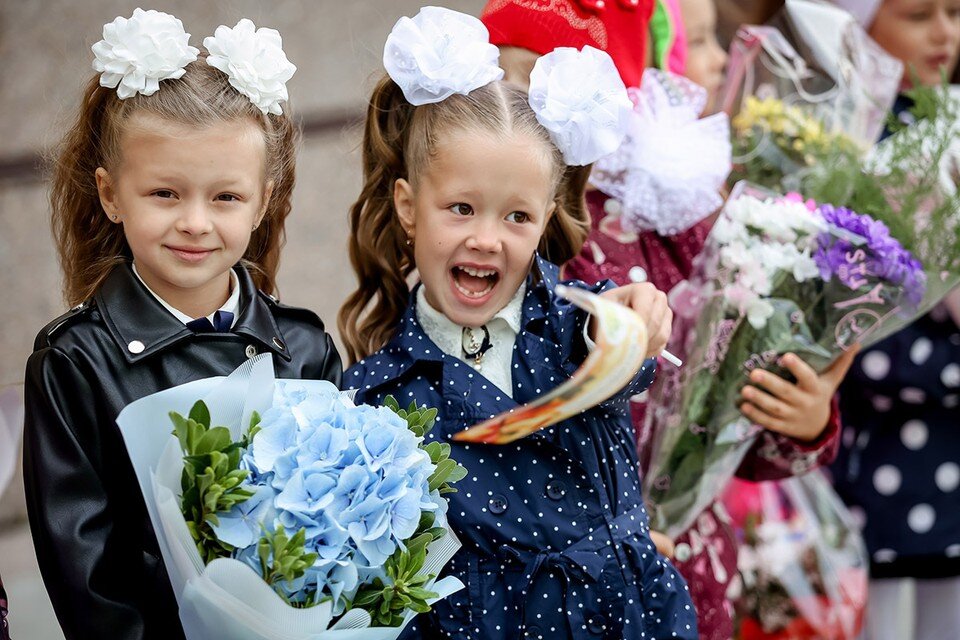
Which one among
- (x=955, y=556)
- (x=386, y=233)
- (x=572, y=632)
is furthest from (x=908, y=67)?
(x=572, y=632)

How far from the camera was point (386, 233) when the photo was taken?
8.00ft

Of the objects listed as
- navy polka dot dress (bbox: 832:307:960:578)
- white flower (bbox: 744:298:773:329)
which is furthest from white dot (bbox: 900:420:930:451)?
white flower (bbox: 744:298:773:329)

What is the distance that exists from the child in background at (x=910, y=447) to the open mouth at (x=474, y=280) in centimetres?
153

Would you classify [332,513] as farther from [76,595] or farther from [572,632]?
[572,632]

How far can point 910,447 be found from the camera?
3.41m

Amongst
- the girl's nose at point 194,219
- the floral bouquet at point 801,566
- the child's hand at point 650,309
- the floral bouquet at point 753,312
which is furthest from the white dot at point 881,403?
the girl's nose at point 194,219

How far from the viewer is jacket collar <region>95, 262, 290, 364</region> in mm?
1983

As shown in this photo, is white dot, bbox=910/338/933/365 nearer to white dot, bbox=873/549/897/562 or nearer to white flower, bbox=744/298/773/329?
white dot, bbox=873/549/897/562

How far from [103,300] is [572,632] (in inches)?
37.8

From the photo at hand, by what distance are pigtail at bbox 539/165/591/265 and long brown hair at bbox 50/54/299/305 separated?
0.53 metres

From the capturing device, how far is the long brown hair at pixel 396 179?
2.21 meters

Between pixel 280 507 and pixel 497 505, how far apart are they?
0.53 metres

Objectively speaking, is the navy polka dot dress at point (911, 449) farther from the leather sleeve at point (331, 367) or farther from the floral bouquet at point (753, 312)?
the leather sleeve at point (331, 367)

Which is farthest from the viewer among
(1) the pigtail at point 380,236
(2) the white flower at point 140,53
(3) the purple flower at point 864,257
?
(3) the purple flower at point 864,257
